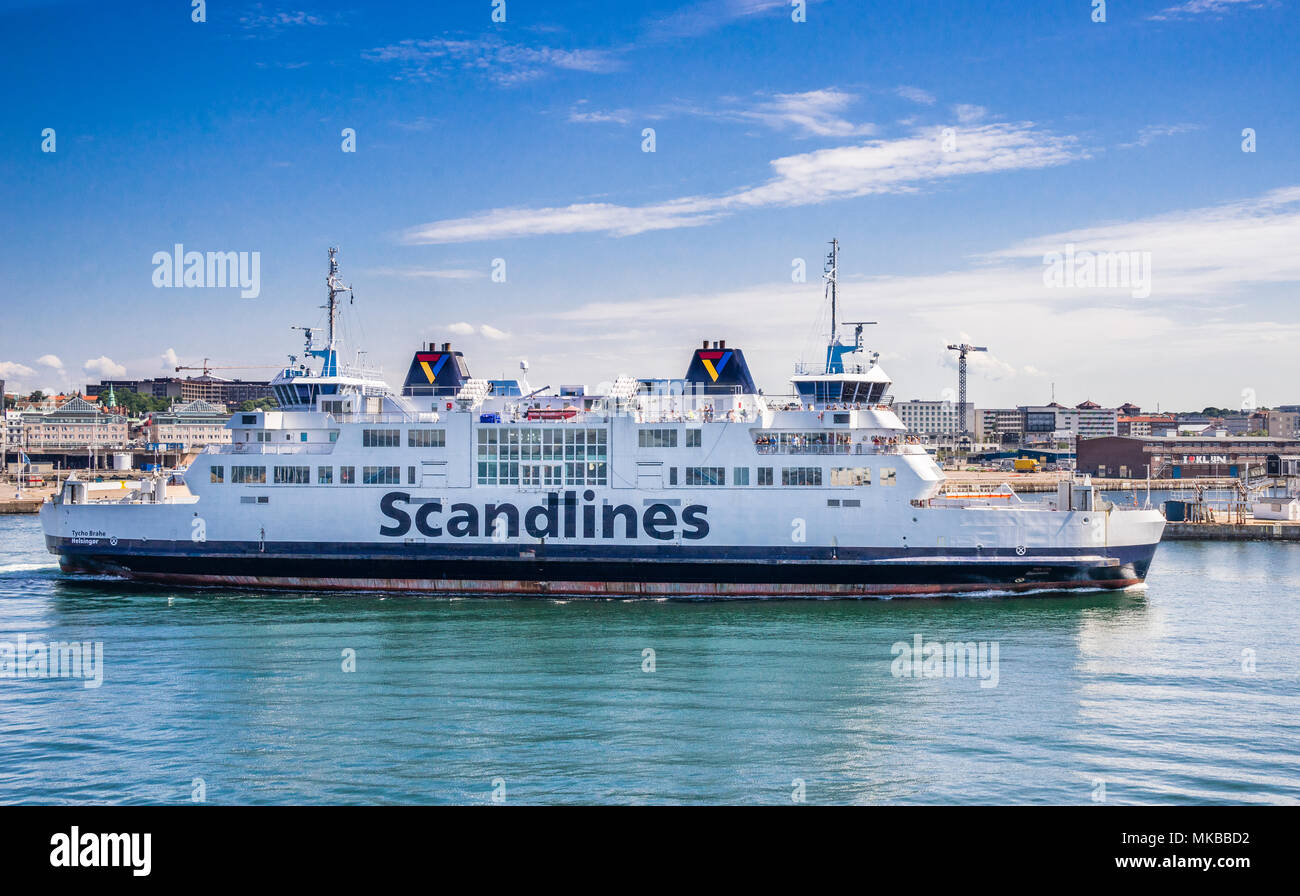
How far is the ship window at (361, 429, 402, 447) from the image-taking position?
31891 millimetres

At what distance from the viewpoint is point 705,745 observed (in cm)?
1597

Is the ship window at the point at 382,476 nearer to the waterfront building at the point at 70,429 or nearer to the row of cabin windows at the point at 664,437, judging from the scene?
the row of cabin windows at the point at 664,437

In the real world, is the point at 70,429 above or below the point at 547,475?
above

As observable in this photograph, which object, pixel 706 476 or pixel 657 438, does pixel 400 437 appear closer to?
pixel 657 438

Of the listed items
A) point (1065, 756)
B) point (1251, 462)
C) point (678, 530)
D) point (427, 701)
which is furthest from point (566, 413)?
point (1251, 462)

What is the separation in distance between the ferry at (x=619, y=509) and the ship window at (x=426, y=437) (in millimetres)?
67

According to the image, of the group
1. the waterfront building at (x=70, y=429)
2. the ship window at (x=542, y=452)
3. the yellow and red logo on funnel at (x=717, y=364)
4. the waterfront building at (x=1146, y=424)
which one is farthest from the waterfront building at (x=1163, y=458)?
the waterfront building at (x=70, y=429)

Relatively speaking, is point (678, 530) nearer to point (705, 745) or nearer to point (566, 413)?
point (566, 413)

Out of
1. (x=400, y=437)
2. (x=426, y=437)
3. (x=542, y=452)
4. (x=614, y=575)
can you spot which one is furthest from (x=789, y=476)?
(x=400, y=437)

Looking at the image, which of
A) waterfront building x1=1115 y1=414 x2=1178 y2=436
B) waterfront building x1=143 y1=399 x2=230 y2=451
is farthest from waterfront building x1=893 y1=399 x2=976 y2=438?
waterfront building x1=143 y1=399 x2=230 y2=451

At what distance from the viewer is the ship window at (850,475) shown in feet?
98.8

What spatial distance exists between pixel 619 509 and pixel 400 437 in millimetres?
7797

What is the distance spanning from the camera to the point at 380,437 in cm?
3194
